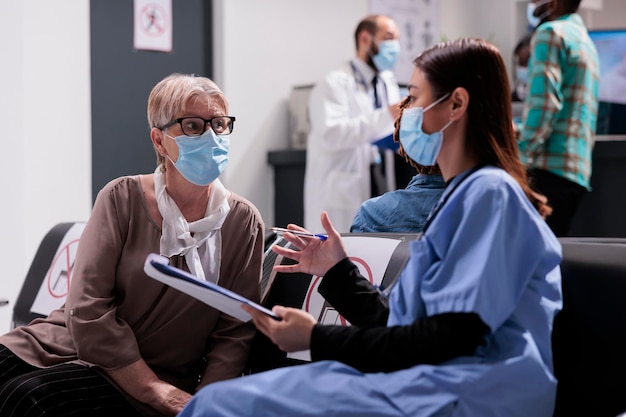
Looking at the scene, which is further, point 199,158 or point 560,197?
point 560,197

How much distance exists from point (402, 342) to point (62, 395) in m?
0.94

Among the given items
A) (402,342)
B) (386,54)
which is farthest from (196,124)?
(386,54)

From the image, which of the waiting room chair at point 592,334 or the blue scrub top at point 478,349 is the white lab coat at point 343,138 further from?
the blue scrub top at point 478,349

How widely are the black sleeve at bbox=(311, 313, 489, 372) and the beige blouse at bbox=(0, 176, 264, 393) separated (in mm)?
649

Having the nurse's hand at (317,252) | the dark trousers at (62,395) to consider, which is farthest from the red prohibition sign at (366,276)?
the dark trousers at (62,395)

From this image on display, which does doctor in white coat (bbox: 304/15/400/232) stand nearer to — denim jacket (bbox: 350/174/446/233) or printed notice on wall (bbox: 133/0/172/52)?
printed notice on wall (bbox: 133/0/172/52)

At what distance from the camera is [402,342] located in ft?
4.78

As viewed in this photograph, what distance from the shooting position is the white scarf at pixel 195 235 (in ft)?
7.00

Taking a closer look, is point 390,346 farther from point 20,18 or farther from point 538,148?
→ point 20,18

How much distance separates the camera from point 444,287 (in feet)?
4.74

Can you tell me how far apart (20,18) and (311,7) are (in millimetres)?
2287

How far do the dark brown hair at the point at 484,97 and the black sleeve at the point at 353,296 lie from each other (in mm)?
394

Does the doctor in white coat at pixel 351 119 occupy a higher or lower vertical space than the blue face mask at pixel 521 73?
lower

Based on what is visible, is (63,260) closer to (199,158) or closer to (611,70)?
(199,158)
